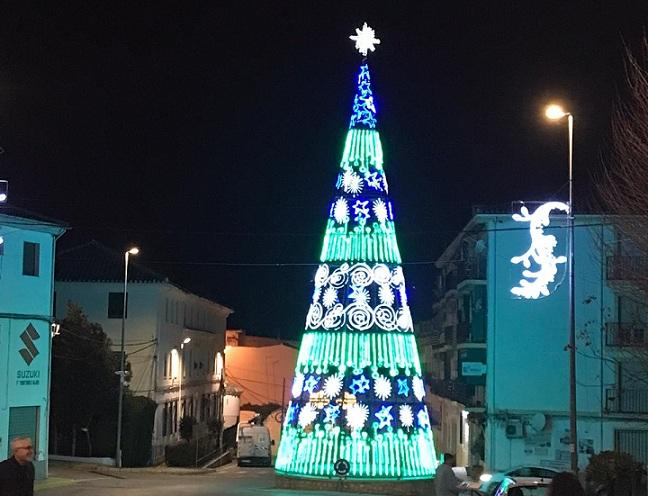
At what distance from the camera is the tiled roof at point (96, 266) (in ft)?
181

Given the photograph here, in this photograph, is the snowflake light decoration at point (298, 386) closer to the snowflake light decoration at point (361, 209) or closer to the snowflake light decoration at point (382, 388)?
the snowflake light decoration at point (382, 388)

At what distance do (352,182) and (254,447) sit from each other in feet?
76.9

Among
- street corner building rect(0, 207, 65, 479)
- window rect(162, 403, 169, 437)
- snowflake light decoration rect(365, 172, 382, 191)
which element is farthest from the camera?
window rect(162, 403, 169, 437)

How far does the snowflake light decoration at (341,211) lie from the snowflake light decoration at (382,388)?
510 cm

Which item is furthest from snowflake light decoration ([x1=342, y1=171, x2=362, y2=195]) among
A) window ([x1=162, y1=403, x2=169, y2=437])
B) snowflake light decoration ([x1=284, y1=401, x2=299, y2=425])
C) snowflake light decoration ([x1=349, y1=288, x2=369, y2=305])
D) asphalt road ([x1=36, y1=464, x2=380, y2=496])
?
window ([x1=162, y1=403, x2=169, y2=437])

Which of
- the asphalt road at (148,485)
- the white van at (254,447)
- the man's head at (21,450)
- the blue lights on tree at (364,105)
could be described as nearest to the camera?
the man's head at (21,450)

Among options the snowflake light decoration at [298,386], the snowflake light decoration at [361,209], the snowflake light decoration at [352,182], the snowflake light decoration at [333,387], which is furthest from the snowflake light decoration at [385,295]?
the snowflake light decoration at [298,386]

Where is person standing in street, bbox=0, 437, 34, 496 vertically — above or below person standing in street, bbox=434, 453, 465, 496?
above

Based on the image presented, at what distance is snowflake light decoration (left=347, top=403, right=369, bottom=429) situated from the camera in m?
34.0

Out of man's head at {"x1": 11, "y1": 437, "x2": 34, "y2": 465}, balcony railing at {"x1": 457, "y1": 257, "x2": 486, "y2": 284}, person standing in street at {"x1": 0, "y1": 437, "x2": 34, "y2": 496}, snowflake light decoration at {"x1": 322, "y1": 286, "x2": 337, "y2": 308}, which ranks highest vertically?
balcony railing at {"x1": 457, "y1": 257, "x2": 486, "y2": 284}

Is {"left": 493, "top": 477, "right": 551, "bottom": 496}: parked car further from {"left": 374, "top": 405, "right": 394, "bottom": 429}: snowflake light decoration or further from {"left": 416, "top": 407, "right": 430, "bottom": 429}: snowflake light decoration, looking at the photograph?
{"left": 416, "top": 407, "right": 430, "bottom": 429}: snowflake light decoration

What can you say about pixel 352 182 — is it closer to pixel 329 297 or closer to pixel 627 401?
pixel 329 297

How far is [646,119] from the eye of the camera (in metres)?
19.1

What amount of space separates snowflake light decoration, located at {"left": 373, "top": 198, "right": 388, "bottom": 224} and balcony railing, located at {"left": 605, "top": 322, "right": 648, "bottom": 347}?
1095cm
